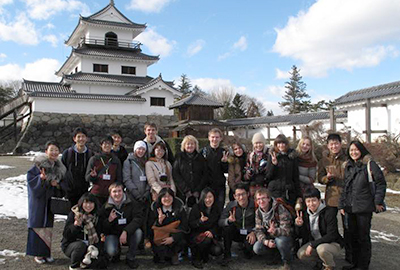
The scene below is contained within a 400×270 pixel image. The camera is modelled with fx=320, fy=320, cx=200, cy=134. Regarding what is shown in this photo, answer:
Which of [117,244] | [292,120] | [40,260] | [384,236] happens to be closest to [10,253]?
[40,260]

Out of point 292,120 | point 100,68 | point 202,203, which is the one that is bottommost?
point 202,203

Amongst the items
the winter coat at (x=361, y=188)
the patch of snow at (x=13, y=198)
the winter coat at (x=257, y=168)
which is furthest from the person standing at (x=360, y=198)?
the patch of snow at (x=13, y=198)

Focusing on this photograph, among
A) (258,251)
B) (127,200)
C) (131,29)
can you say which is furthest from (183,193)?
(131,29)

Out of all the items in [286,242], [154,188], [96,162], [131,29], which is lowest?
[286,242]

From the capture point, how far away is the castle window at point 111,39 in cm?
2568

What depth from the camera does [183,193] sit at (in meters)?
4.40

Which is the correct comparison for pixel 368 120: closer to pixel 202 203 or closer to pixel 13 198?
pixel 202 203

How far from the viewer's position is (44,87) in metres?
→ 23.0

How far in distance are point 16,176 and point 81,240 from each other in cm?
779

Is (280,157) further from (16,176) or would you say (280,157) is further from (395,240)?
(16,176)

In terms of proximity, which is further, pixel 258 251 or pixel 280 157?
pixel 280 157

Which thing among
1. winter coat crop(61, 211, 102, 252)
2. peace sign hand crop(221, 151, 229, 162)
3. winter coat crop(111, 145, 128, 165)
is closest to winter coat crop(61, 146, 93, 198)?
winter coat crop(111, 145, 128, 165)

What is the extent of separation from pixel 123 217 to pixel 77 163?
3.39 feet

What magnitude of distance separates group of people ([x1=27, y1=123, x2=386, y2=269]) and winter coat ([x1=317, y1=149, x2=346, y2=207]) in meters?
0.01
